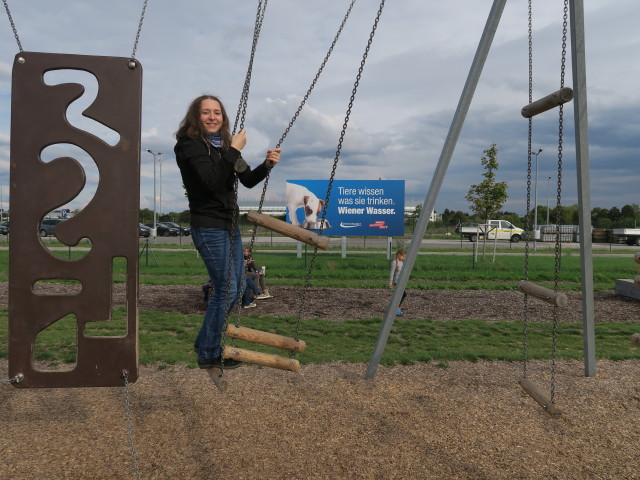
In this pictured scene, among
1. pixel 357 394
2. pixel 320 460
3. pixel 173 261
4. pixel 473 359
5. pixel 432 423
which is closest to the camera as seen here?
pixel 320 460

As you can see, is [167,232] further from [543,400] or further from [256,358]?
[543,400]

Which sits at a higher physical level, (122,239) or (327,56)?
(327,56)

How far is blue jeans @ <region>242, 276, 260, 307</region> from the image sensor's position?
864 cm

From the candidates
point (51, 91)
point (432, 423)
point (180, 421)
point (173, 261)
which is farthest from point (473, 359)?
point (173, 261)

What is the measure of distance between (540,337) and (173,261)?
11.8 meters

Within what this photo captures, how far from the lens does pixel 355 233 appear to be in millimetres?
16609

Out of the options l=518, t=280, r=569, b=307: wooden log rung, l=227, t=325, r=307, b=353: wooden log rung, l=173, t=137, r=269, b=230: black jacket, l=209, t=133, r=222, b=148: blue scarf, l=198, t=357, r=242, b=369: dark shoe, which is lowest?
l=198, t=357, r=242, b=369: dark shoe

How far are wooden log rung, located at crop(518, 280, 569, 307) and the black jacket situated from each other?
2164mm

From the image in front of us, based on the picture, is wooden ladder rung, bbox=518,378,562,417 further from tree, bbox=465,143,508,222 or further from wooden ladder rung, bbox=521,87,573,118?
tree, bbox=465,143,508,222

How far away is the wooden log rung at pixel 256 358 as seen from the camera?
315cm

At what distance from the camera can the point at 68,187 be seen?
303 centimetres

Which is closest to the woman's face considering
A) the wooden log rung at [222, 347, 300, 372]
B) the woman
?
the woman

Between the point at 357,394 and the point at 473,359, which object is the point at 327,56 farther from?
the point at 473,359

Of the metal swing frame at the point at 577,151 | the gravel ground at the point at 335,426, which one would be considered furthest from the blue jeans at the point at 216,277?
the metal swing frame at the point at 577,151
